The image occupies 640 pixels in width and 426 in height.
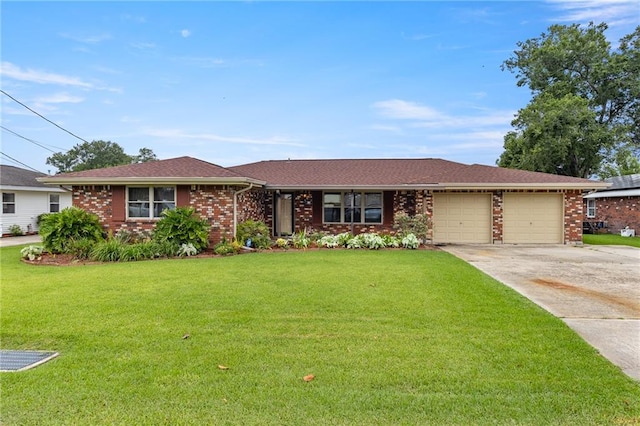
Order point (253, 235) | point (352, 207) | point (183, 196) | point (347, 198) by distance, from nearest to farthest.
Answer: point (183, 196) < point (253, 235) < point (352, 207) < point (347, 198)

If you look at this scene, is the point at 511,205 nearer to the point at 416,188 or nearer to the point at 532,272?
the point at 416,188

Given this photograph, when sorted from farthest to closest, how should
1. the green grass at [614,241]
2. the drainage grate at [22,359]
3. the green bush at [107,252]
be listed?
the green grass at [614,241]
the green bush at [107,252]
the drainage grate at [22,359]

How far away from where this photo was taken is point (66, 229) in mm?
11508

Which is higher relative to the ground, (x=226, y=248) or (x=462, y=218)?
(x=462, y=218)

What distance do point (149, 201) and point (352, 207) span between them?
7.61m

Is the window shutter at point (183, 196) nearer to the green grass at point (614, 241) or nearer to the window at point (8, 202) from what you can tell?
the window at point (8, 202)

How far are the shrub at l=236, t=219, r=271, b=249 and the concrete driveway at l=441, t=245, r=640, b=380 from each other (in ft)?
20.5

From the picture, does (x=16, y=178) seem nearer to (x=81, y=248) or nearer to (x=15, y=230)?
(x=15, y=230)

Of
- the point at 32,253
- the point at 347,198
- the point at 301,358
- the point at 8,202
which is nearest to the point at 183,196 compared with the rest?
the point at 32,253

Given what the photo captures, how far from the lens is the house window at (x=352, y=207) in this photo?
50.1ft

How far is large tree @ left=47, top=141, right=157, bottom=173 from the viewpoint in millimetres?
43312

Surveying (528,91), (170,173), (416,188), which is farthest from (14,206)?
(528,91)

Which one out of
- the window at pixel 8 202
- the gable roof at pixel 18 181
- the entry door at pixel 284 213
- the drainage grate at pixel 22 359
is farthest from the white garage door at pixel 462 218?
the window at pixel 8 202

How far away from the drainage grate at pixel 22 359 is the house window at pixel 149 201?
9.40 metres
